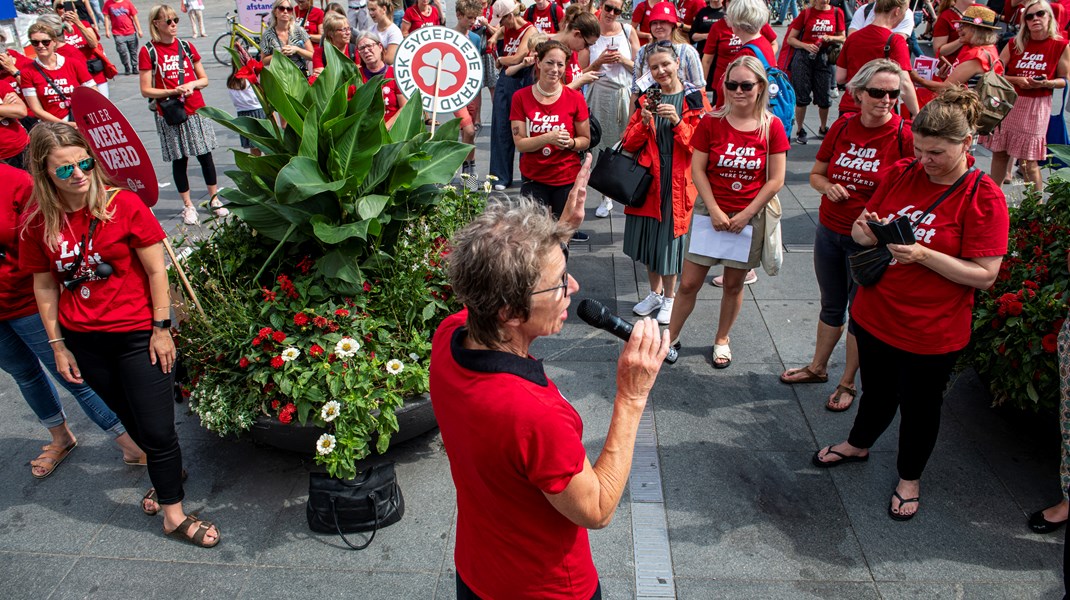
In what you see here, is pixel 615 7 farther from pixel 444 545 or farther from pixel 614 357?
pixel 444 545

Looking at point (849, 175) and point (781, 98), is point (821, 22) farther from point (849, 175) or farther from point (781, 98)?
point (849, 175)

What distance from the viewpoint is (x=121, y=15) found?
48.5 ft

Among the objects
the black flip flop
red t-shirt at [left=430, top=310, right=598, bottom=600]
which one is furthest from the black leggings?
red t-shirt at [left=430, top=310, right=598, bottom=600]

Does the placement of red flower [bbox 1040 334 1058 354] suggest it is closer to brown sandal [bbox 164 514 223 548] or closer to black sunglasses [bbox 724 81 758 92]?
black sunglasses [bbox 724 81 758 92]

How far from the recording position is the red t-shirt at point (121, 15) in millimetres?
14602

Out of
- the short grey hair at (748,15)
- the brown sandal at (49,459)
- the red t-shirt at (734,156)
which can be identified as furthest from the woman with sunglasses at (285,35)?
the red t-shirt at (734,156)

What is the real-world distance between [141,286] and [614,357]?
281cm

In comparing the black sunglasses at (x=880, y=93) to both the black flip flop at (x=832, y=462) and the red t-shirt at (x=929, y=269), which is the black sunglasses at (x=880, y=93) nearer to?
the red t-shirt at (x=929, y=269)

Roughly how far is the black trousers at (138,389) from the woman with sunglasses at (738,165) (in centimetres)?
263

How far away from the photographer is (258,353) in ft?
11.8

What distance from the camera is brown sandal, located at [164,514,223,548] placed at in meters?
3.45

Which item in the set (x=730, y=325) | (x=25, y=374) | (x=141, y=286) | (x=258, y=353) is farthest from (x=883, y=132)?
(x=25, y=374)

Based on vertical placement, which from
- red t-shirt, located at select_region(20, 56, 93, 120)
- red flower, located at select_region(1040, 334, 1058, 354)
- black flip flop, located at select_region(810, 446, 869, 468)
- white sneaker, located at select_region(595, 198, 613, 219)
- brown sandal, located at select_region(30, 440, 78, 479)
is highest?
red t-shirt, located at select_region(20, 56, 93, 120)

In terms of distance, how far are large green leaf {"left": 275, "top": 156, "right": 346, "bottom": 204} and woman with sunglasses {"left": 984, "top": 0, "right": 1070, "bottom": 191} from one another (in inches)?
239
